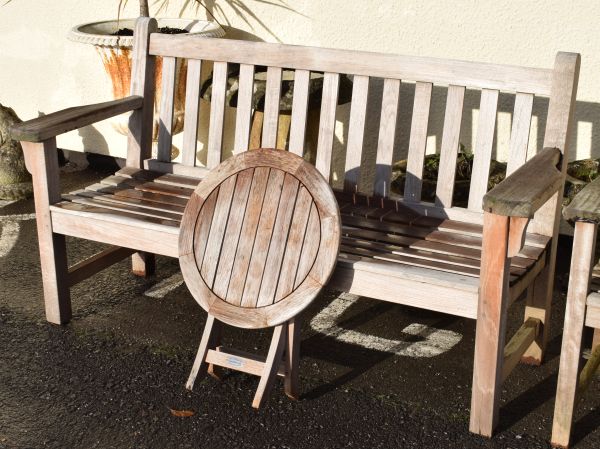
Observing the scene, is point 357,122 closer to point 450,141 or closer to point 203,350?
point 450,141

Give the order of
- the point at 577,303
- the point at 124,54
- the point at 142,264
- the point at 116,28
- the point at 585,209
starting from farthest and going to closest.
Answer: the point at 116,28, the point at 124,54, the point at 142,264, the point at 577,303, the point at 585,209

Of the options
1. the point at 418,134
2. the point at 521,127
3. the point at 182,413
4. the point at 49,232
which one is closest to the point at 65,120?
the point at 49,232

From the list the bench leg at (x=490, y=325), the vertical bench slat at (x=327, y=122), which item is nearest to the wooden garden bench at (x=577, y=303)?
the bench leg at (x=490, y=325)

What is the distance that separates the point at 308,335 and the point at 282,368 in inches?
23.8

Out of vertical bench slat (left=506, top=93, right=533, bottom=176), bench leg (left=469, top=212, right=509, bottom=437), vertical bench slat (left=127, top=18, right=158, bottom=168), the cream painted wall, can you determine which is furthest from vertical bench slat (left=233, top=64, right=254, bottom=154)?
bench leg (left=469, top=212, right=509, bottom=437)

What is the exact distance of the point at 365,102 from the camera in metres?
3.77

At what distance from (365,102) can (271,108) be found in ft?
1.51

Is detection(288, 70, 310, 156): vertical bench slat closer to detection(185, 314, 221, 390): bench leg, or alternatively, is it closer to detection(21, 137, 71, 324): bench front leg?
detection(185, 314, 221, 390): bench leg

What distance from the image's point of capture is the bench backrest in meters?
3.45

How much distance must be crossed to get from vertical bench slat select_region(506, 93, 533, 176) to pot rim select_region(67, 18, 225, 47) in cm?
205

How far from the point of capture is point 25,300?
14.1 ft

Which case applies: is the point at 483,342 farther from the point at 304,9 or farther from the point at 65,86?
the point at 65,86

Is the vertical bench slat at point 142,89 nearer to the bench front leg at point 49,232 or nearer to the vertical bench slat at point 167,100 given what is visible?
the vertical bench slat at point 167,100

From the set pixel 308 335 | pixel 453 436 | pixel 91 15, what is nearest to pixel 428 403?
pixel 453 436
